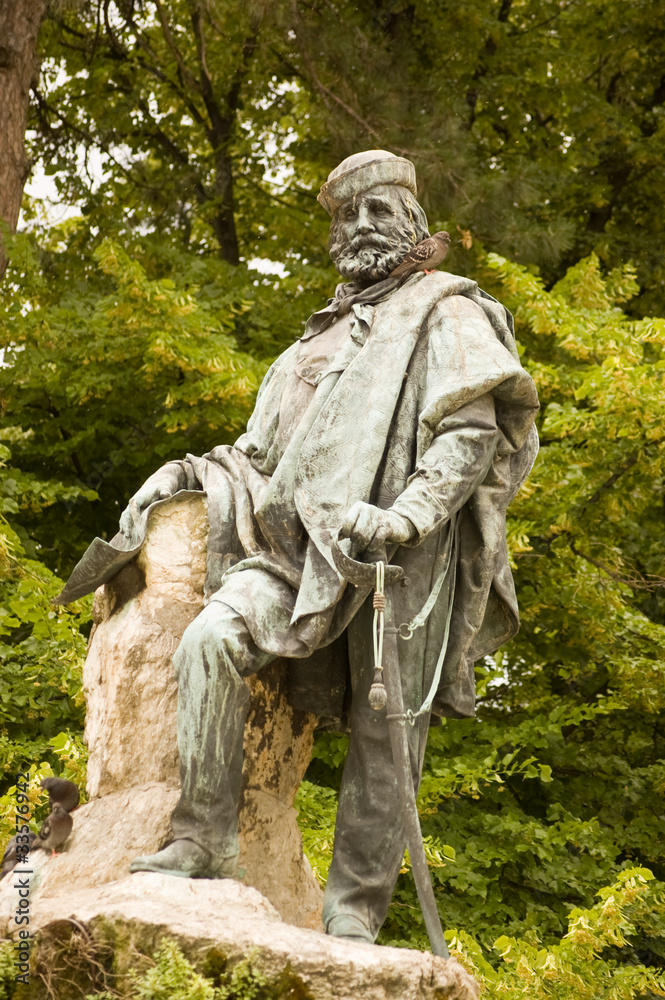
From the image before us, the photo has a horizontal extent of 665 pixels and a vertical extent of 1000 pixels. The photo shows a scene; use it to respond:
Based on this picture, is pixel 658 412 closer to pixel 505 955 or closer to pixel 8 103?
pixel 505 955

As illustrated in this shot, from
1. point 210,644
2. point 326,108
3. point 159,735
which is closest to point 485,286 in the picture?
point 326,108

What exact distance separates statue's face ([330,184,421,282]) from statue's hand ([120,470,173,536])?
3.10 ft

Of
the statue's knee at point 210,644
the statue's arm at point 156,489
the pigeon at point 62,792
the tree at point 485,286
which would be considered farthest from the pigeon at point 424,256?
the tree at point 485,286

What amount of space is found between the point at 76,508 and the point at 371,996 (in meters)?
6.22

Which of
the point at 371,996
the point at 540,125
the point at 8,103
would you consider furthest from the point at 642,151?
the point at 371,996

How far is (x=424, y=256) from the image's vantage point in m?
4.69

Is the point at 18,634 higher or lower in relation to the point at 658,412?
lower

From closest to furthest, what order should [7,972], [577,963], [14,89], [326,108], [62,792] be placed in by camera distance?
[7,972], [62,792], [577,963], [14,89], [326,108]

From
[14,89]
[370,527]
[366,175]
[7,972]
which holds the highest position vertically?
[14,89]

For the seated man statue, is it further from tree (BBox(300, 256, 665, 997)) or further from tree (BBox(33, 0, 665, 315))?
tree (BBox(33, 0, 665, 315))

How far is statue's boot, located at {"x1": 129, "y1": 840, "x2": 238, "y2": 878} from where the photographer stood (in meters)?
3.80

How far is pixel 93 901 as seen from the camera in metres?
3.64

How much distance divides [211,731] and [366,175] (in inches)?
75.8
